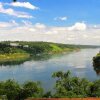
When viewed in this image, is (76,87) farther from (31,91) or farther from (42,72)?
(42,72)

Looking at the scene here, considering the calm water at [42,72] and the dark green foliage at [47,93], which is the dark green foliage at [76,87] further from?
the calm water at [42,72]

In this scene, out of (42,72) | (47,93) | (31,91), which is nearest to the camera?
(31,91)

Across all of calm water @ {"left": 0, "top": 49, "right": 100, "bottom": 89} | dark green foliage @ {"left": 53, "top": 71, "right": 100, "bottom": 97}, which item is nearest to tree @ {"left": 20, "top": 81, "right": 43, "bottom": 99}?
dark green foliage @ {"left": 53, "top": 71, "right": 100, "bottom": 97}

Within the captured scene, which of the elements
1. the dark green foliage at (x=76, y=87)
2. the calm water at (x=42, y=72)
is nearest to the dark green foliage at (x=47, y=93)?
the dark green foliage at (x=76, y=87)

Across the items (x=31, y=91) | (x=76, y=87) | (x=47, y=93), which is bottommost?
(x=47, y=93)

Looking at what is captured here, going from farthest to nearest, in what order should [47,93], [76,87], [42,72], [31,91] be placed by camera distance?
[42,72], [47,93], [31,91], [76,87]

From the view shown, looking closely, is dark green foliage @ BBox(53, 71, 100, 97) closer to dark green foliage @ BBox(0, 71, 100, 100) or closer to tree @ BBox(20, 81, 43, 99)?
dark green foliage @ BBox(0, 71, 100, 100)

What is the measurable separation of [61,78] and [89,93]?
30.6 feet

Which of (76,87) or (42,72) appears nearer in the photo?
(76,87)

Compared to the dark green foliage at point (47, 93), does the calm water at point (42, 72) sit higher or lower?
lower

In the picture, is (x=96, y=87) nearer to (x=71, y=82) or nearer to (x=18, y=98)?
(x=71, y=82)

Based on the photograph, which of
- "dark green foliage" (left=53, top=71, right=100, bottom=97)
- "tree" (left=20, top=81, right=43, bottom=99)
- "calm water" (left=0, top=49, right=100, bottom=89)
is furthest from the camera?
"calm water" (left=0, top=49, right=100, bottom=89)

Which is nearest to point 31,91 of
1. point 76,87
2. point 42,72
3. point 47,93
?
point 47,93

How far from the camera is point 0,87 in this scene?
47.2 metres
